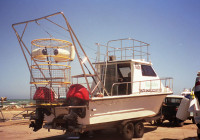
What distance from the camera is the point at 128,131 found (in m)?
8.15

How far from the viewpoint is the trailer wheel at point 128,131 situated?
7.84 metres

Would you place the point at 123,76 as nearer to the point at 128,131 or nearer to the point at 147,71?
the point at 147,71

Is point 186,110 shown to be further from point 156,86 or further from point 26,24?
point 26,24

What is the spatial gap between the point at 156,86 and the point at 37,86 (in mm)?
5580

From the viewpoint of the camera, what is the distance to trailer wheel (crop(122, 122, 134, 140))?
7.84 meters

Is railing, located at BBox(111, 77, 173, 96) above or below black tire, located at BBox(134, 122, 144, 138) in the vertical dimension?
above

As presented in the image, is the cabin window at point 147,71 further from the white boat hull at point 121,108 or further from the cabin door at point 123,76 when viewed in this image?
the white boat hull at point 121,108

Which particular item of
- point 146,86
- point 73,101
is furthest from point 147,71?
point 73,101

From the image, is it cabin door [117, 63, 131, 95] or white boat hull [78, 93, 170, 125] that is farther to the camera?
cabin door [117, 63, 131, 95]

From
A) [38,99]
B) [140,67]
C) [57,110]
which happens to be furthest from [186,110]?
A: [38,99]

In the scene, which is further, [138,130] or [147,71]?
[147,71]

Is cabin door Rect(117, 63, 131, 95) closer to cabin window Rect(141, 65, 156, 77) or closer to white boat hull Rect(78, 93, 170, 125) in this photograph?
cabin window Rect(141, 65, 156, 77)

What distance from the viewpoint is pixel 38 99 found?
6.98 metres

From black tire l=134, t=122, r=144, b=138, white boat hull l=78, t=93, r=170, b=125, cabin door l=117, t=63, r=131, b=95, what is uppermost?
cabin door l=117, t=63, r=131, b=95
